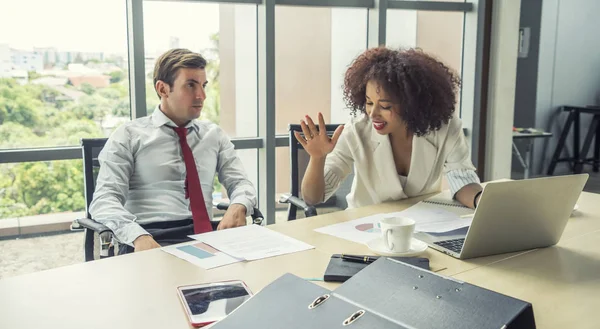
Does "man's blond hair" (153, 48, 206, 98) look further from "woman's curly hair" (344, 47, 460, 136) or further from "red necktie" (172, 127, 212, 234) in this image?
"woman's curly hair" (344, 47, 460, 136)

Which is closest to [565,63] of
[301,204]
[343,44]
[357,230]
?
[343,44]

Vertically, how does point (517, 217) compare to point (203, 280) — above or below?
above

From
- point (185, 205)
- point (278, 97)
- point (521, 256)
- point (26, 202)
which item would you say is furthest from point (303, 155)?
point (26, 202)

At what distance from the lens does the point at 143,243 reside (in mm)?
1732

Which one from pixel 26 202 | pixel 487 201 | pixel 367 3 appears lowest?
pixel 26 202

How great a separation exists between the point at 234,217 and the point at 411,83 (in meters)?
0.83

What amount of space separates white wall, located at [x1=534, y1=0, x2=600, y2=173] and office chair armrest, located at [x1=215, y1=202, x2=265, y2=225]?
14.9 ft

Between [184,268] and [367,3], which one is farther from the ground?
[367,3]

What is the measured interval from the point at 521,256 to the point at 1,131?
7.94 ft

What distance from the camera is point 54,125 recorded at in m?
2.77

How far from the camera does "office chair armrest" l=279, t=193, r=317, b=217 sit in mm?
2103

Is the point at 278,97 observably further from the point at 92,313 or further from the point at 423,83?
the point at 92,313

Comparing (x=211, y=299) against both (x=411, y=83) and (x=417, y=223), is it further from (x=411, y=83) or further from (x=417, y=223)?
(x=411, y=83)

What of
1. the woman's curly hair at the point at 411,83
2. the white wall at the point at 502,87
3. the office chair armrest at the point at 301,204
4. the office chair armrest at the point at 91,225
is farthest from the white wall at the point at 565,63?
the office chair armrest at the point at 91,225
